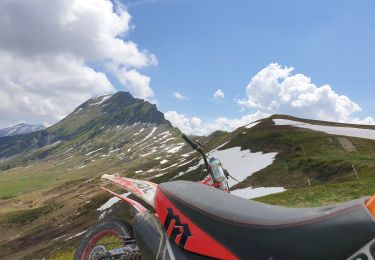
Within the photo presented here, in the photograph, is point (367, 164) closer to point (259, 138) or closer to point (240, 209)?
point (259, 138)

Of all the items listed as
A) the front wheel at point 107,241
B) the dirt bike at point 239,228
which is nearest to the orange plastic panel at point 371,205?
the dirt bike at point 239,228

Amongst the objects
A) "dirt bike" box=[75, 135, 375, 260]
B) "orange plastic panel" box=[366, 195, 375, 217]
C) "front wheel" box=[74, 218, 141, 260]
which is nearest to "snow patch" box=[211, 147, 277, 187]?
"front wheel" box=[74, 218, 141, 260]

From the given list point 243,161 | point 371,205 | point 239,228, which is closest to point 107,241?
point 239,228

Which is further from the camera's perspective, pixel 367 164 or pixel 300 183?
pixel 300 183

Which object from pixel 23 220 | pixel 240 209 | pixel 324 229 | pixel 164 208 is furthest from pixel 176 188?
pixel 23 220

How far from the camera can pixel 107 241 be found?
21.4 ft

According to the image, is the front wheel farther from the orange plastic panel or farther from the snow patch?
the snow patch

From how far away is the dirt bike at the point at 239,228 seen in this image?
9.77 feet

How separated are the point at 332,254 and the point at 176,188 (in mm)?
2050

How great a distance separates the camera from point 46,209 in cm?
14175

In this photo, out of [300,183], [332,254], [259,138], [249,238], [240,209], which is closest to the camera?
[332,254]

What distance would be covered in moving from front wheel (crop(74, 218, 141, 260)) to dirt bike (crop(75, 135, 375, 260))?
4cm

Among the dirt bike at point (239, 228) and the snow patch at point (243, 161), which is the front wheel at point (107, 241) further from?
the snow patch at point (243, 161)

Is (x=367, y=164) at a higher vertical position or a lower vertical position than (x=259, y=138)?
lower
